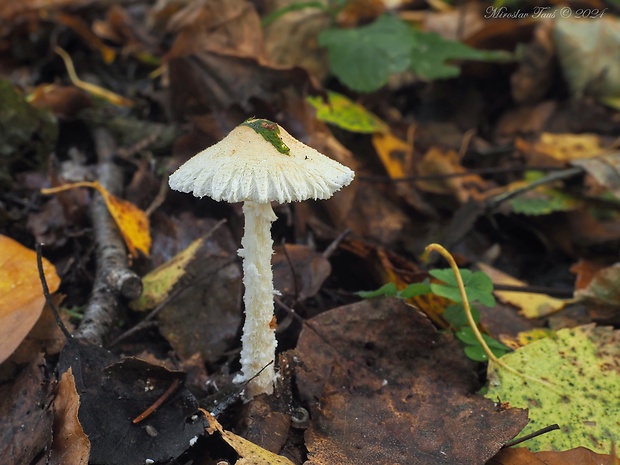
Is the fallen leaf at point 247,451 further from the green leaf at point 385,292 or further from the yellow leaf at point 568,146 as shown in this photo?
the yellow leaf at point 568,146

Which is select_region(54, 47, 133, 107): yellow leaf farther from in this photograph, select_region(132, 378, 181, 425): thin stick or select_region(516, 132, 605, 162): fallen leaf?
select_region(516, 132, 605, 162): fallen leaf

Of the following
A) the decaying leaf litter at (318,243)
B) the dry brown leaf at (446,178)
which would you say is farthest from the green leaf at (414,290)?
the dry brown leaf at (446,178)

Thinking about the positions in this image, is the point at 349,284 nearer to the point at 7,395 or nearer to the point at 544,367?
the point at 544,367

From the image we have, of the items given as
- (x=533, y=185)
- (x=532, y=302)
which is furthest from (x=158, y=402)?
(x=533, y=185)

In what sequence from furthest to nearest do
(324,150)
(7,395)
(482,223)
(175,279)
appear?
1. (482,223)
2. (324,150)
3. (175,279)
4. (7,395)

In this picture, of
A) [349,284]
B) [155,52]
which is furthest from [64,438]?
[155,52]

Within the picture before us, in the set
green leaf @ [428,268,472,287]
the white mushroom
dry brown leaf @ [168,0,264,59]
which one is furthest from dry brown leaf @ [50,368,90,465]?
dry brown leaf @ [168,0,264,59]
